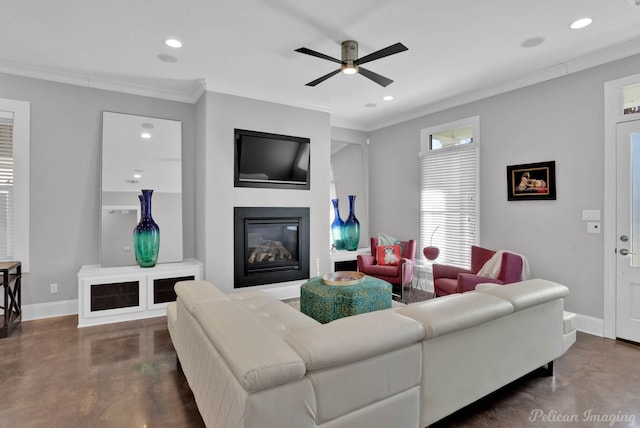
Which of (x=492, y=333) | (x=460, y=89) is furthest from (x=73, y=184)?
(x=460, y=89)

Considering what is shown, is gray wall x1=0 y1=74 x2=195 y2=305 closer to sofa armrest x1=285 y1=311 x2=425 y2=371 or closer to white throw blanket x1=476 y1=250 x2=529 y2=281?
sofa armrest x1=285 y1=311 x2=425 y2=371

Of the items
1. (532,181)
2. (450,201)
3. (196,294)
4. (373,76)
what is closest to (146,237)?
(196,294)

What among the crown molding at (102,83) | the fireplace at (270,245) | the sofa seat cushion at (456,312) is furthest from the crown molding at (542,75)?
the crown molding at (102,83)

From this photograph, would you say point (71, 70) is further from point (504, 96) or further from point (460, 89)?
point (504, 96)

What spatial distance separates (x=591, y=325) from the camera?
3.55 m

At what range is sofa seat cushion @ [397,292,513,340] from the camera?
177 centimetres

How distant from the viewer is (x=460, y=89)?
456 cm

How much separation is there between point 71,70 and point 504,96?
17.2 feet

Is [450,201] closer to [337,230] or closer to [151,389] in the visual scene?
[337,230]

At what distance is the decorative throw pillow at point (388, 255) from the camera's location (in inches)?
196

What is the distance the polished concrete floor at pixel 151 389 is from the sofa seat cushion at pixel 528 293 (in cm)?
66

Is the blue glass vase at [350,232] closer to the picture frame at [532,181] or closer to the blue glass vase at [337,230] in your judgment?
the blue glass vase at [337,230]

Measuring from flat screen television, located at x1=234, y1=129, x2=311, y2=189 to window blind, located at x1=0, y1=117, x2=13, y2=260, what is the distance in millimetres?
2494

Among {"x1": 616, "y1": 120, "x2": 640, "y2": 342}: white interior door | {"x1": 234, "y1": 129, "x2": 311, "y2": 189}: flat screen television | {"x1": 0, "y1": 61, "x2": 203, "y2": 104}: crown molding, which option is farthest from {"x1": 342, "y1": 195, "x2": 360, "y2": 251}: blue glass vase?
{"x1": 616, "y1": 120, "x2": 640, "y2": 342}: white interior door
